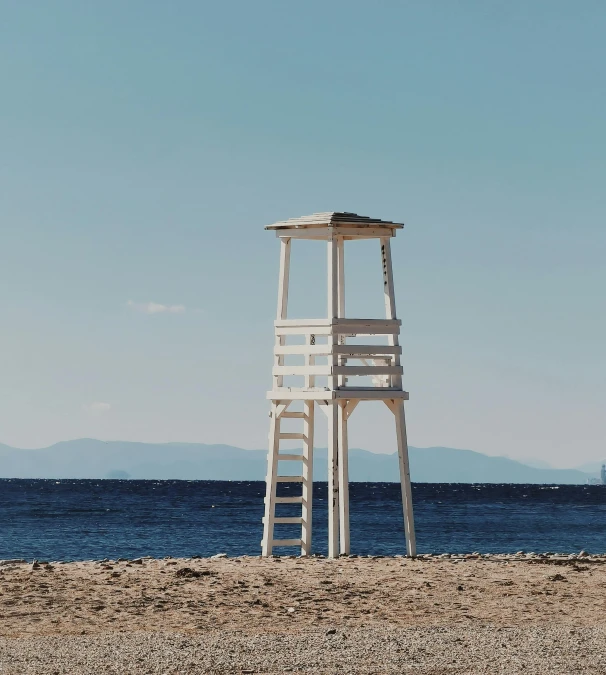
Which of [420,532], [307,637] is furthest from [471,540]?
[307,637]

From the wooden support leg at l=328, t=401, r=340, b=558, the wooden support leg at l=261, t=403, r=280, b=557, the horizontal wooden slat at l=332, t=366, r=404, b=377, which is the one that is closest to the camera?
the wooden support leg at l=328, t=401, r=340, b=558

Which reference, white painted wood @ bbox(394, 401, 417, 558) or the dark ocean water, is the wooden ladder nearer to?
white painted wood @ bbox(394, 401, 417, 558)

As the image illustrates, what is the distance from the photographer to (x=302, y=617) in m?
18.7

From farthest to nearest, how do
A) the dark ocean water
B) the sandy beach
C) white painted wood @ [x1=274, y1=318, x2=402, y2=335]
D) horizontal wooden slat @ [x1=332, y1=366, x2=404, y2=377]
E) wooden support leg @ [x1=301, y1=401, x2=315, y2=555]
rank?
the dark ocean water < wooden support leg @ [x1=301, y1=401, x2=315, y2=555] < white painted wood @ [x1=274, y1=318, x2=402, y2=335] < horizontal wooden slat @ [x1=332, y1=366, x2=404, y2=377] < the sandy beach

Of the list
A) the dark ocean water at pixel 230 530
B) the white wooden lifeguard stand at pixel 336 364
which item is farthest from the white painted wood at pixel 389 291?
the dark ocean water at pixel 230 530

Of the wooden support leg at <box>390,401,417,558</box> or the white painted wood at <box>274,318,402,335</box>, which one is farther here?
the wooden support leg at <box>390,401,417,558</box>

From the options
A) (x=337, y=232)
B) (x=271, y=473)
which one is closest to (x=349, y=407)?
(x=271, y=473)

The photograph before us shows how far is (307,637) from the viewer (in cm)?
1706

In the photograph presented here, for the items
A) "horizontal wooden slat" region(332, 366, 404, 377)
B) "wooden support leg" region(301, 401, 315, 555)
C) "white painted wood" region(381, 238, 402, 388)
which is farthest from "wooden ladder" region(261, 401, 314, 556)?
"white painted wood" region(381, 238, 402, 388)

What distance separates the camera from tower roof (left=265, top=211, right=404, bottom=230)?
26203 mm

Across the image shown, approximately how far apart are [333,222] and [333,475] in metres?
5.71

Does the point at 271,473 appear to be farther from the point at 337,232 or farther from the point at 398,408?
the point at 337,232

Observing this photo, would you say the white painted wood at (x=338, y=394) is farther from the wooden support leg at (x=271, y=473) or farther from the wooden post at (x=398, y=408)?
the wooden support leg at (x=271, y=473)

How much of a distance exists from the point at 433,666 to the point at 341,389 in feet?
36.8
